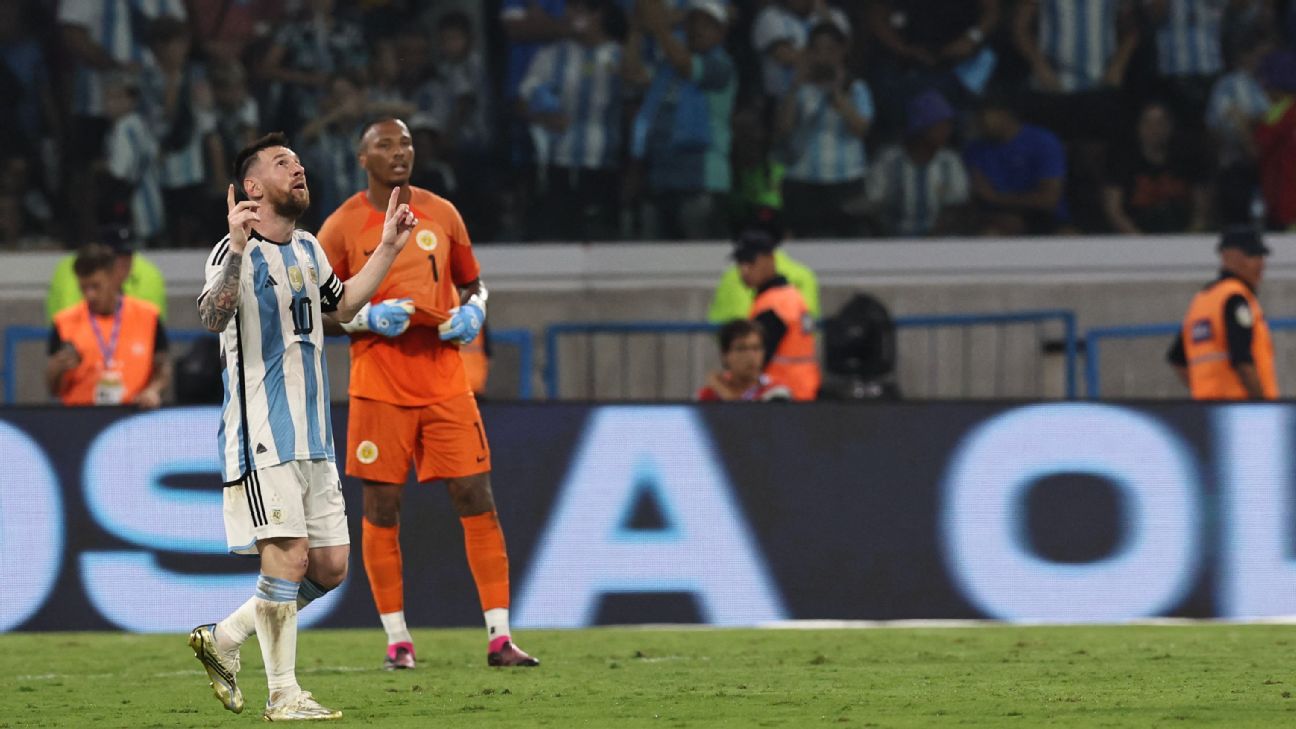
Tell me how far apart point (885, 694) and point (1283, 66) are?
9680 mm

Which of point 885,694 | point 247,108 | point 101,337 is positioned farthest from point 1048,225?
point 885,694

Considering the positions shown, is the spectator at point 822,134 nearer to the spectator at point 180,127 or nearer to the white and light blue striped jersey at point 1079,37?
the white and light blue striped jersey at point 1079,37

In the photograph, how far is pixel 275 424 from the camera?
21.2 feet

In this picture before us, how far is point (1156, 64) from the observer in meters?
15.5

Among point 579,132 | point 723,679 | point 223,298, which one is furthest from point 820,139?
point 223,298

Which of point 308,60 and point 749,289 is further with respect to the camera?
point 308,60

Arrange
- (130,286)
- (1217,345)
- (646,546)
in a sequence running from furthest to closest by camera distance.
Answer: (130,286)
(1217,345)
(646,546)

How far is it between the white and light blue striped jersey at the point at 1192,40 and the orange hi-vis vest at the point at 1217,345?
170 inches

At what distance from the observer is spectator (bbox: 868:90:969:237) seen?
15.4 m

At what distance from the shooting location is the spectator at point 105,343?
1127 centimetres

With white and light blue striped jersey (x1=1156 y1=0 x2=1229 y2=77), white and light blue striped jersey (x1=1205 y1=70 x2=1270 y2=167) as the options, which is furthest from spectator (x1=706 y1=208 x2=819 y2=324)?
white and light blue striped jersey (x1=1205 y1=70 x2=1270 y2=167)

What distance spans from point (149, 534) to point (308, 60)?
22.5 feet

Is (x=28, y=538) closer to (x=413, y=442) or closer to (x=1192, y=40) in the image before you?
(x=413, y=442)

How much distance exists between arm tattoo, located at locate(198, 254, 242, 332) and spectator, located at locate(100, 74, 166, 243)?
983 cm
